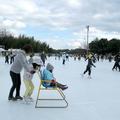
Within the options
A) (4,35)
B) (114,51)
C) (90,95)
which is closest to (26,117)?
(90,95)

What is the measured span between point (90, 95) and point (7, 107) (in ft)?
10.9

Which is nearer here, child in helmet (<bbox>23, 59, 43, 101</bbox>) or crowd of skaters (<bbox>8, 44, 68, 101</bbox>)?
crowd of skaters (<bbox>8, 44, 68, 101</bbox>)

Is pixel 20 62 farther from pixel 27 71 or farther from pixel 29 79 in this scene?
pixel 29 79

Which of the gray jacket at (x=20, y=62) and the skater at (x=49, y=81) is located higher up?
the gray jacket at (x=20, y=62)

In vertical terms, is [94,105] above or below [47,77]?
below

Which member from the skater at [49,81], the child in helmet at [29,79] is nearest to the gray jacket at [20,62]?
the child in helmet at [29,79]

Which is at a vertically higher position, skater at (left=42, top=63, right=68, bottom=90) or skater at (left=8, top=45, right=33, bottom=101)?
skater at (left=8, top=45, right=33, bottom=101)

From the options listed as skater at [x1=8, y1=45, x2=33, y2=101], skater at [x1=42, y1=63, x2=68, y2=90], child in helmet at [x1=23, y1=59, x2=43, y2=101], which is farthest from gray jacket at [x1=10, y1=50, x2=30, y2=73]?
skater at [x1=42, y1=63, x2=68, y2=90]

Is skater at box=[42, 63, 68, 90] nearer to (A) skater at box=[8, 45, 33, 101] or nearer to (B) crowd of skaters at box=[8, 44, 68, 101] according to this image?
(B) crowd of skaters at box=[8, 44, 68, 101]

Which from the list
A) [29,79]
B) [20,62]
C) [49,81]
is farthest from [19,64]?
[49,81]

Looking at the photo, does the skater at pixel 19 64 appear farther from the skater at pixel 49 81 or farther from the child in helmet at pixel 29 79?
the skater at pixel 49 81

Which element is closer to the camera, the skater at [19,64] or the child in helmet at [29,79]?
the skater at [19,64]

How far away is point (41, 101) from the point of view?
374 inches

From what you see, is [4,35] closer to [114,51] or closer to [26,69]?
[114,51]
